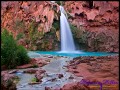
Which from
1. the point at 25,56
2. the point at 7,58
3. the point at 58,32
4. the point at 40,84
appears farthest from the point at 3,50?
the point at 58,32

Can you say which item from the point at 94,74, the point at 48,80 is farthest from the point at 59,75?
the point at 94,74

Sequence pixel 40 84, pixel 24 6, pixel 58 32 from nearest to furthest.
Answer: pixel 40 84 → pixel 58 32 → pixel 24 6

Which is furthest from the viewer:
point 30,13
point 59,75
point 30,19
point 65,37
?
point 30,13

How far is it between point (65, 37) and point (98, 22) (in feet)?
6.78

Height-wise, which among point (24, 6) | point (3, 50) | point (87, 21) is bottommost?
point (3, 50)

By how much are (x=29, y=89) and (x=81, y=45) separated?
353 inches

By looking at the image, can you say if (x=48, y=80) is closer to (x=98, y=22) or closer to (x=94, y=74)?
(x=94, y=74)

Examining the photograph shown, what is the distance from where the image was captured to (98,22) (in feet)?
45.1

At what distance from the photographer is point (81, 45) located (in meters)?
13.5

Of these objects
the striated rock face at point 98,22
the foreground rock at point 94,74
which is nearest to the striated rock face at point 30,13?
the striated rock face at point 98,22

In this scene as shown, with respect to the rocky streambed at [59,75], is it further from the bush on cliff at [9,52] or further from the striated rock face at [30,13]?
the striated rock face at [30,13]

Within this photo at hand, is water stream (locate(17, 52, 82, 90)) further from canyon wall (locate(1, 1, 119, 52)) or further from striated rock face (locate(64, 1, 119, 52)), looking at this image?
striated rock face (locate(64, 1, 119, 52))

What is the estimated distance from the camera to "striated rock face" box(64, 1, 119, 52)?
13336mm

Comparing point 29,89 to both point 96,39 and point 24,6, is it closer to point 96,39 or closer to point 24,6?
point 96,39
